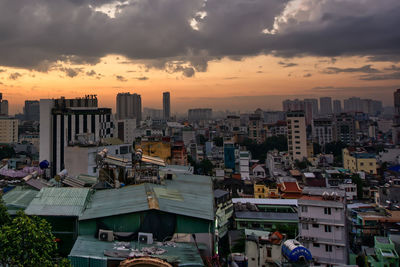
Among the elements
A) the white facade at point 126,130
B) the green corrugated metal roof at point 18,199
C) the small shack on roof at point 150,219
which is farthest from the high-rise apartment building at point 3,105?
the small shack on roof at point 150,219

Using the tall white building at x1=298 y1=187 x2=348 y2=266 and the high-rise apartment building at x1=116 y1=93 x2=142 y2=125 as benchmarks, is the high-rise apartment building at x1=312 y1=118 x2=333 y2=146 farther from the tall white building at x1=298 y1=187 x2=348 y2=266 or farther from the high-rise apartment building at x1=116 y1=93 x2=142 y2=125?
the tall white building at x1=298 y1=187 x2=348 y2=266

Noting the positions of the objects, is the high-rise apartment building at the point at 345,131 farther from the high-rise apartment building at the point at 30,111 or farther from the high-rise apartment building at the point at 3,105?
the high-rise apartment building at the point at 30,111

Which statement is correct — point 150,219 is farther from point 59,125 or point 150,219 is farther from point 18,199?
point 59,125

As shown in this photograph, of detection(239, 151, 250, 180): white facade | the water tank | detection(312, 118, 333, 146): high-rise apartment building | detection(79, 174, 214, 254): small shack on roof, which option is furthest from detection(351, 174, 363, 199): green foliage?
detection(312, 118, 333, 146): high-rise apartment building

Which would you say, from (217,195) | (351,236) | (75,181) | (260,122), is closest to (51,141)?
(217,195)

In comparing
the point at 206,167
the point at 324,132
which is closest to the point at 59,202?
the point at 206,167
